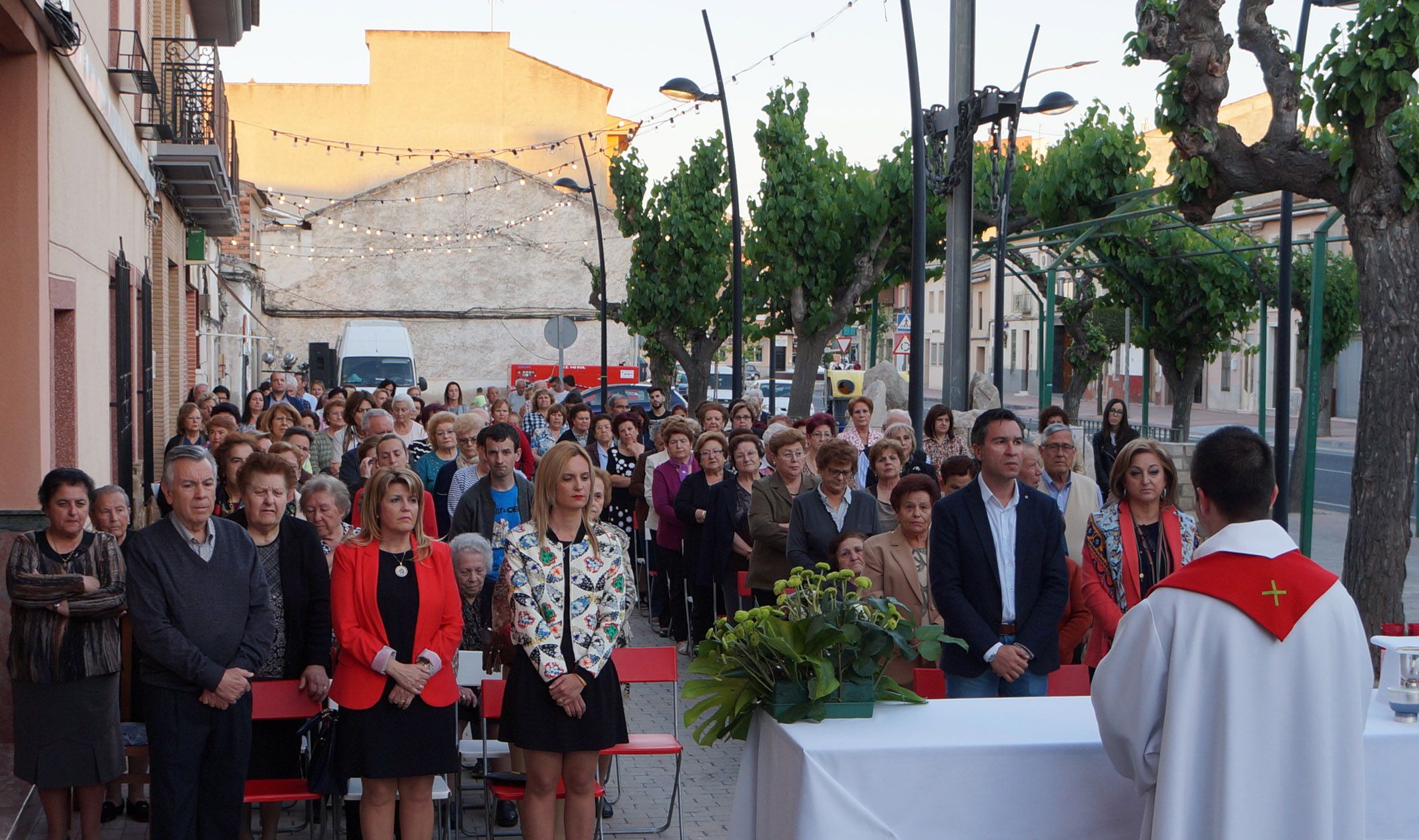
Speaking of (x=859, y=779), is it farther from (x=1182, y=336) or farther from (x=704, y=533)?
(x=1182, y=336)

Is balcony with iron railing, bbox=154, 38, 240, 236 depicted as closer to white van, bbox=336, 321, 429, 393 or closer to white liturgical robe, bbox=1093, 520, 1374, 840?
white liturgical robe, bbox=1093, 520, 1374, 840

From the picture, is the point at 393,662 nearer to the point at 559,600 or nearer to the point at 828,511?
the point at 559,600

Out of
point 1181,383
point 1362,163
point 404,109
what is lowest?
point 1181,383

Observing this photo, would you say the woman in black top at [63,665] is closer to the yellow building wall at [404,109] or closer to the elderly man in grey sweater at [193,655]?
the elderly man in grey sweater at [193,655]

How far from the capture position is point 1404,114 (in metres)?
9.04

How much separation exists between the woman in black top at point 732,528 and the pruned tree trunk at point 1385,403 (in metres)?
3.87

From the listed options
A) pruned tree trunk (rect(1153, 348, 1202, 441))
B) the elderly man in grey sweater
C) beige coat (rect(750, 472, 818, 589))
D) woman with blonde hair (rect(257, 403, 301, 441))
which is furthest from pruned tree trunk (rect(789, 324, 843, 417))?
the elderly man in grey sweater

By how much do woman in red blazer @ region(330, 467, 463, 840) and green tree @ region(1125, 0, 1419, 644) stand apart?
19.1 ft

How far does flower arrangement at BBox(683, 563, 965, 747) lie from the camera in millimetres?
4539

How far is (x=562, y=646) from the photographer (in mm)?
5586

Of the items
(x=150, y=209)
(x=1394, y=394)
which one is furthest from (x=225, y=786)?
(x=150, y=209)

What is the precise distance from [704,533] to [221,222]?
15877 mm

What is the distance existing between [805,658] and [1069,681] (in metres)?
2.19

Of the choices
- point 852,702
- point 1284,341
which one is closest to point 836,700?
point 852,702
